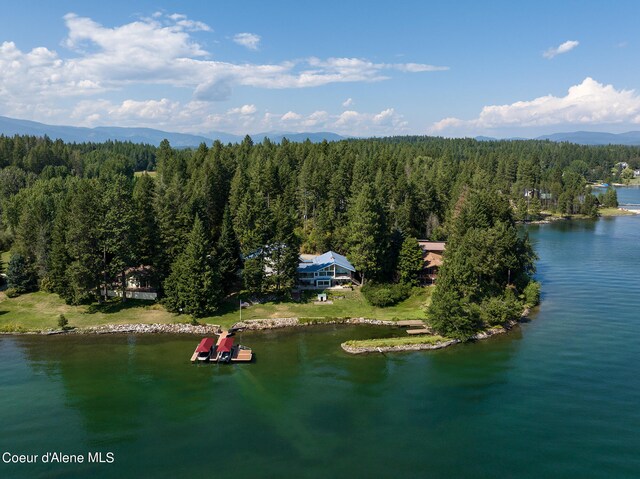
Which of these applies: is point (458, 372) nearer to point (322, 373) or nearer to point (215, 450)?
point (322, 373)

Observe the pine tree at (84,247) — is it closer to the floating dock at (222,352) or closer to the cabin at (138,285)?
the cabin at (138,285)

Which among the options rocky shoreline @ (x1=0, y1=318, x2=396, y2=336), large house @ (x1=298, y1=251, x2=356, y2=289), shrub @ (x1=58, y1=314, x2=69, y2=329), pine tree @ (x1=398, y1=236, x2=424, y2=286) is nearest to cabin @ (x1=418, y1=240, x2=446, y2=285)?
pine tree @ (x1=398, y1=236, x2=424, y2=286)

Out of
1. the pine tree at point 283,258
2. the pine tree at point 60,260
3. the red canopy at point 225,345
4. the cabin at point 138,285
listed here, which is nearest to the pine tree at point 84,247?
the pine tree at point 60,260

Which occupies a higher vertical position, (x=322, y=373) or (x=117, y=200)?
(x=117, y=200)

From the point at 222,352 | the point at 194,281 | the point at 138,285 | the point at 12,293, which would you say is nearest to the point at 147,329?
the point at 194,281

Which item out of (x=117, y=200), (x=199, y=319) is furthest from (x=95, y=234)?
(x=199, y=319)

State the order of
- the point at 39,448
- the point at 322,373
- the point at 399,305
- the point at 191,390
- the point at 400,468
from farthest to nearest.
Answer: the point at 399,305
the point at 322,373
the point at 191,390
the point at 39,448
the point at 400,468

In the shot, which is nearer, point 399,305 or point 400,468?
point 400,468
